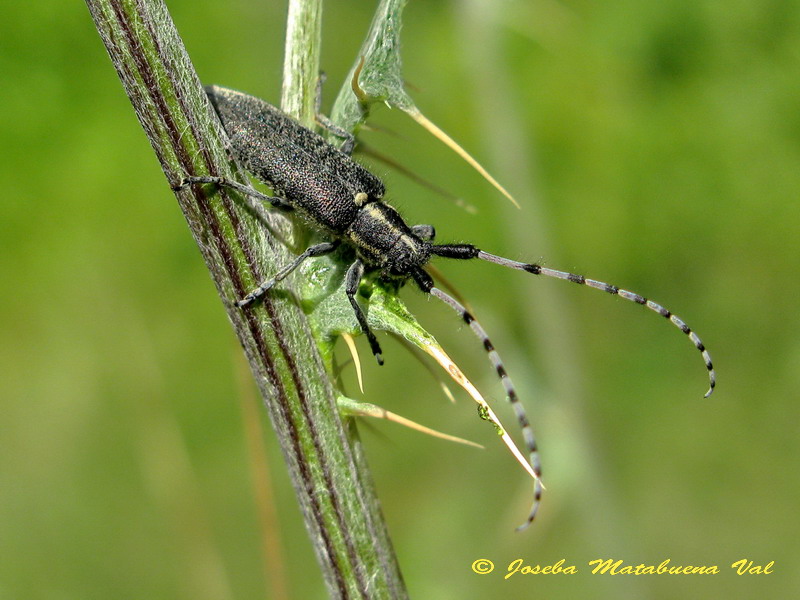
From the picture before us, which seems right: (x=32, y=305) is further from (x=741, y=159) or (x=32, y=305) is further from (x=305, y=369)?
(x=741, y=159)

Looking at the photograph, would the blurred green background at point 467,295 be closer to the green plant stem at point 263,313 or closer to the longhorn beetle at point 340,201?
the longhorn beetle at point 340,201

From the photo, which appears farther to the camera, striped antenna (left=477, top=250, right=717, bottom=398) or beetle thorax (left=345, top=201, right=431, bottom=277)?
beetle thorax (left=345, top=201, right=431, bottom=277)

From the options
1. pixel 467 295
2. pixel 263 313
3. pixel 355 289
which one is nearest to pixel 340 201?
pixel 355 289

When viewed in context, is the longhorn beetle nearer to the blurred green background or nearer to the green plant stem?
the green plant stem

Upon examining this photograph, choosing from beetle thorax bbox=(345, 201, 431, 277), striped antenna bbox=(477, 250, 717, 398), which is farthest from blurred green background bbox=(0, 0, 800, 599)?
striped antenna bbox=(477, 250, 717, 398)

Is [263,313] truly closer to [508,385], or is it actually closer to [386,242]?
[508,385]
